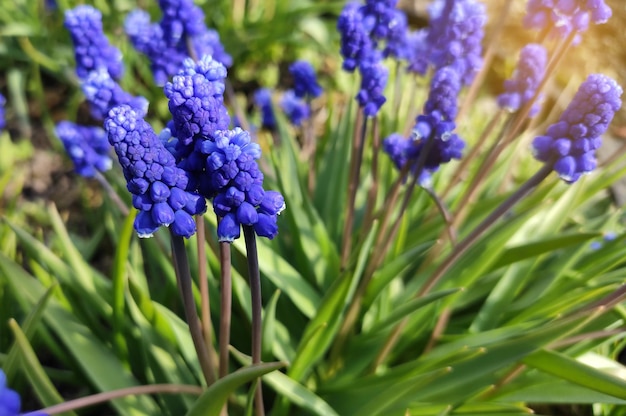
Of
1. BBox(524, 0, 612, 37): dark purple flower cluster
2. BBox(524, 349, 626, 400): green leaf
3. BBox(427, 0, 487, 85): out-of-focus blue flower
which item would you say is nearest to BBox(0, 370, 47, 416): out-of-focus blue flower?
BBox(524, 349, 626, 400): green leaf

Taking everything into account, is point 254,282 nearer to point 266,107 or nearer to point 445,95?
point 445,95

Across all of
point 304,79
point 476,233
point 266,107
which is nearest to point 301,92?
point 304,79

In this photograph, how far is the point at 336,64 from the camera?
18.1 ft

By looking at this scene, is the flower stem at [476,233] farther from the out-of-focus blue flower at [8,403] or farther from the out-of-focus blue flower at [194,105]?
the out-of-focus blue flower at [8,403]

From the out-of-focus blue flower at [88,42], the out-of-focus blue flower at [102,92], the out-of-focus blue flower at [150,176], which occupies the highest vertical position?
the out-of-focus blue flower at [88,42]

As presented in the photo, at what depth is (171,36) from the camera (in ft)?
8.40

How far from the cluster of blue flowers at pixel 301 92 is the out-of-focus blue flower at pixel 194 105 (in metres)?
1.73

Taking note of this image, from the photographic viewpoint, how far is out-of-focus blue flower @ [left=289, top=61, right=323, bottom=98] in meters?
3.19

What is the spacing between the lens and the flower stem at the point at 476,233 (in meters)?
2.09

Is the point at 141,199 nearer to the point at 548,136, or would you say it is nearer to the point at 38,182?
the point at 548,136

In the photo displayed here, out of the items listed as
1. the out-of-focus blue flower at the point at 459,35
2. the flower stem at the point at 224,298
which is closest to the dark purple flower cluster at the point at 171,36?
the out-of-focus blue flower at the point at 459,35

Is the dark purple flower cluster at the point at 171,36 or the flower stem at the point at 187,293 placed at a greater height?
the dark purple flower cluster at the point at 171,36

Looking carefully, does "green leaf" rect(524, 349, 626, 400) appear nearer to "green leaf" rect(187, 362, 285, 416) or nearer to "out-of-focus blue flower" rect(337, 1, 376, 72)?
"green leaf" rect(187, 362, 285, 416)

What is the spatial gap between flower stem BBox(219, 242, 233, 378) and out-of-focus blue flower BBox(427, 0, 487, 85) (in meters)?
1.34
